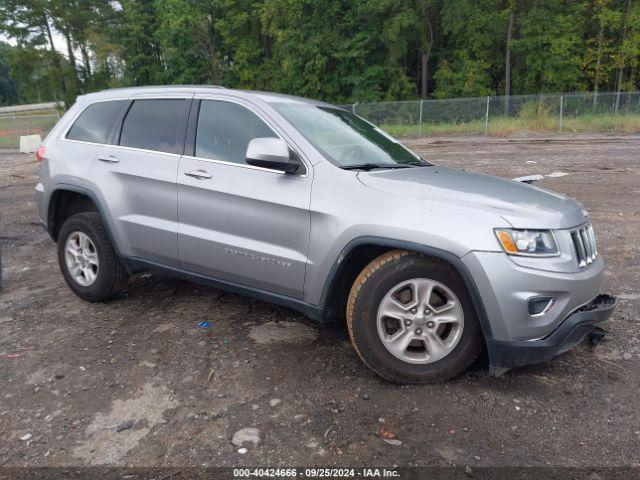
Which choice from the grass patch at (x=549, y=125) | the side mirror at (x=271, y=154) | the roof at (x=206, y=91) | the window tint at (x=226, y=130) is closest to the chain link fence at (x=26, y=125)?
the grass patch at (x=549, y=125)

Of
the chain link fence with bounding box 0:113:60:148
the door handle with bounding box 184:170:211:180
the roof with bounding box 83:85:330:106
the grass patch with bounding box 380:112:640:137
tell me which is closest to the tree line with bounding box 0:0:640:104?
the grass patch with bounding box 380:112:640:137

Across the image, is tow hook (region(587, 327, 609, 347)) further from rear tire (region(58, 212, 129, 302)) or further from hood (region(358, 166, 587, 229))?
rear tire (region(58, 212, 129, 302))

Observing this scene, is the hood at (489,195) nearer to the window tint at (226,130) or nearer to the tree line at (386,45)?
the window tint at (226,130)

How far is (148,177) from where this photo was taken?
4.11 metres

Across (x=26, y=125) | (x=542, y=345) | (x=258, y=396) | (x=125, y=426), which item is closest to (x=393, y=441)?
(x=258, y=396)

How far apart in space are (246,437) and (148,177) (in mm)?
2215

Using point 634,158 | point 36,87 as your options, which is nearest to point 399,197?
point 634,158

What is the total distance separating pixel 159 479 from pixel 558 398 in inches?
86.4

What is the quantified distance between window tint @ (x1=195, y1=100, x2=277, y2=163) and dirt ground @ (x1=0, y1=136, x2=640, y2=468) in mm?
1326

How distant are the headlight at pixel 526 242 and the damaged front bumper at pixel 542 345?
1.30ft

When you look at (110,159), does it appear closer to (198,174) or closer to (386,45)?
(198,174)

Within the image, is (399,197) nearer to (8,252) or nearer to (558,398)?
(558,398)

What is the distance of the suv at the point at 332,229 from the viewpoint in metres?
2.91

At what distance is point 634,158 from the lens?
14258 mm
